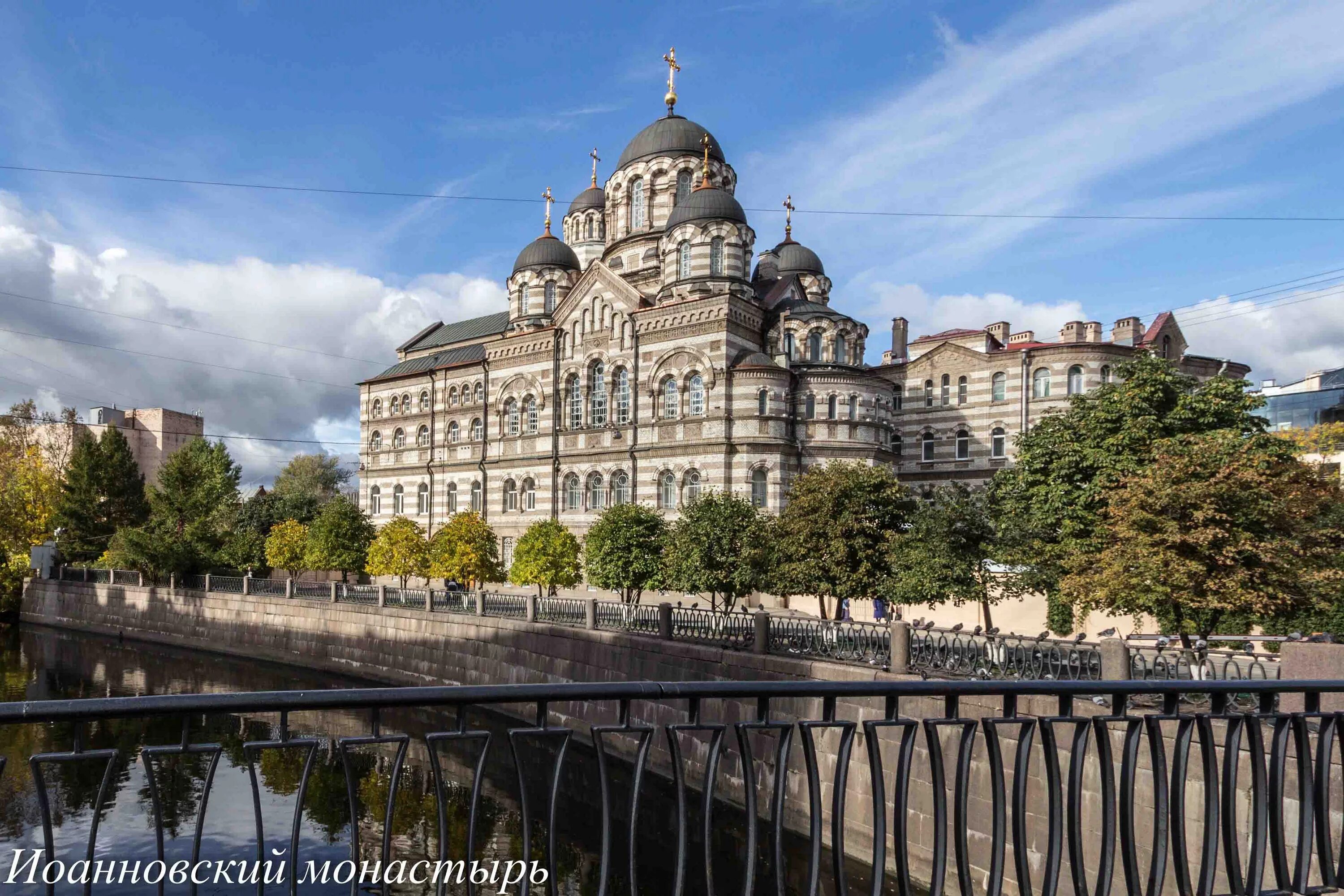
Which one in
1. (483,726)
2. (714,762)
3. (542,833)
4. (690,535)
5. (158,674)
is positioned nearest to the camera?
(714,762)

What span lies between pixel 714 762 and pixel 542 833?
12611 millimetres

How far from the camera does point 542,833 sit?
1448 centimetres

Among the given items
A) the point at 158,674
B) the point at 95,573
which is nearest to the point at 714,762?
the point at 158,674

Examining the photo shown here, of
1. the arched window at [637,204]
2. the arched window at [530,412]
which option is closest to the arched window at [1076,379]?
the arched window at [637,204]

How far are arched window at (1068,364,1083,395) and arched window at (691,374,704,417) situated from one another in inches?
656

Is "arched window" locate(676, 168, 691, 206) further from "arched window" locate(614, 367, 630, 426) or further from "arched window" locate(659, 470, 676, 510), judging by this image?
"arched window" locate(659, 470, 676, 510)

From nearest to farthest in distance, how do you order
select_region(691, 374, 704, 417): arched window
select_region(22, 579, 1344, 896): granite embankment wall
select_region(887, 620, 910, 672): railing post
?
select_region(22, 579, 1344, 896): granite embankment wall
select_region(887, 620, 910, 672): railing post
select_region(691, 374, 704, 417): arched window

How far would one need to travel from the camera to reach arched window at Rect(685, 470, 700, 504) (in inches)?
1308

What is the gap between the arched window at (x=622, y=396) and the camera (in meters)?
36.2

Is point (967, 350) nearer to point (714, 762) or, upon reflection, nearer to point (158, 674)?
point (158, 674)

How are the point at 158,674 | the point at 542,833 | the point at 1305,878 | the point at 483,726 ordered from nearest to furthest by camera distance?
the point at 1305,878 → the point at 542,833 → the point at 483,726 → the point at 158,674

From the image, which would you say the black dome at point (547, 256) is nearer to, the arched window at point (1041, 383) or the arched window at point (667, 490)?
the arched window at point (667, 490)

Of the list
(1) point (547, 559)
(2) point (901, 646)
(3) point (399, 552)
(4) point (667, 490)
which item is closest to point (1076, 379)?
(4) point (667, 490)

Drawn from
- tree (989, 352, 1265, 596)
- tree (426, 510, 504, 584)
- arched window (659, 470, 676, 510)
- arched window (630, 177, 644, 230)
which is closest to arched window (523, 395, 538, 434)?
arched window (659, 470, 676, 510)
